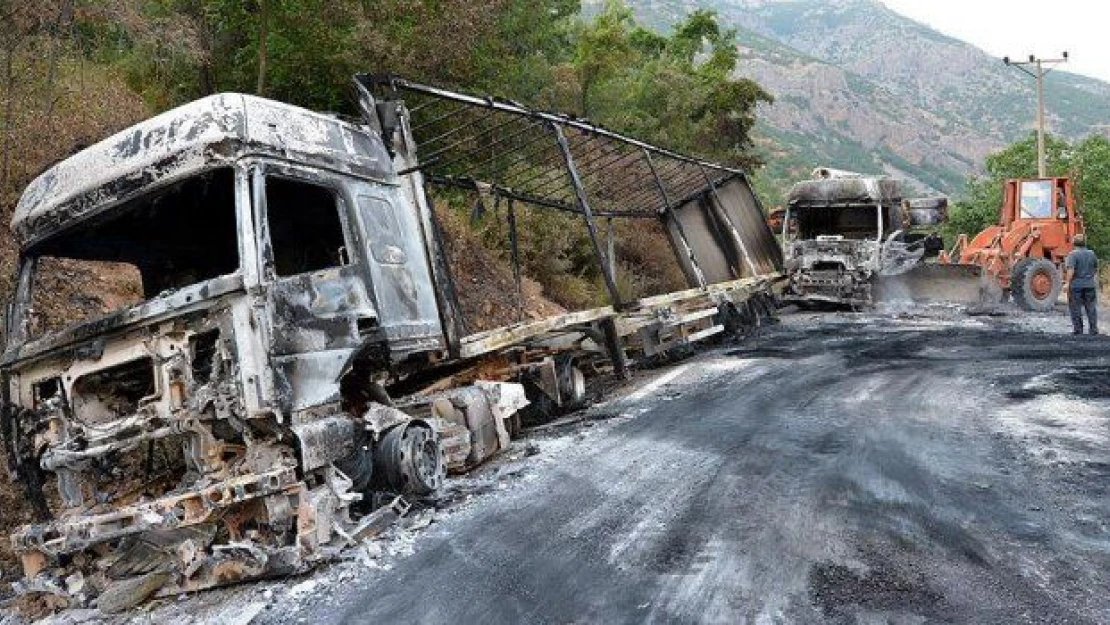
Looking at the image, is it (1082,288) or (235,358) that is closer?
(235,358)

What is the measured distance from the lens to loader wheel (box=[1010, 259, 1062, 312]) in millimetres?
15609

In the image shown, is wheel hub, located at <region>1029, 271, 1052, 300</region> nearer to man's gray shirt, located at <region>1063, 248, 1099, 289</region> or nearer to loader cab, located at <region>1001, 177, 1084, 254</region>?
loader cab, located at <region>1001, 177, 1084, 254</region>

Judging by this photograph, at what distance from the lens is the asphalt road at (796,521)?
3906mm

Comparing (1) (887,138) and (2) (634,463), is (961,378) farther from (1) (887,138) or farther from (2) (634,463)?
(1) (887,138)

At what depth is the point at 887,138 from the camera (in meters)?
116

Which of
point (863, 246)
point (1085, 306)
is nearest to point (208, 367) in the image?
point (1085, 306)

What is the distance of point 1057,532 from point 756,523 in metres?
1.52

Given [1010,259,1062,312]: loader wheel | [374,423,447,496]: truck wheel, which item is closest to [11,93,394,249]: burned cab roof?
[374,423,447,496]: truck wheel

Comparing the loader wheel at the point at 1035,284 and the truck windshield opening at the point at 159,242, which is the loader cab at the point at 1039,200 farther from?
the truck windshield opening at the point at 159,242

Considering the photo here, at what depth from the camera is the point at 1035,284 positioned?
15.8m

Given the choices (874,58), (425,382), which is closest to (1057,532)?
(425,382)

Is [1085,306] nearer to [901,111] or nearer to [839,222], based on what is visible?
[839,222]

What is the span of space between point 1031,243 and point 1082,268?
382 centimetres

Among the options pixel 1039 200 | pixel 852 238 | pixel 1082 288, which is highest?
pixel 1039 200
